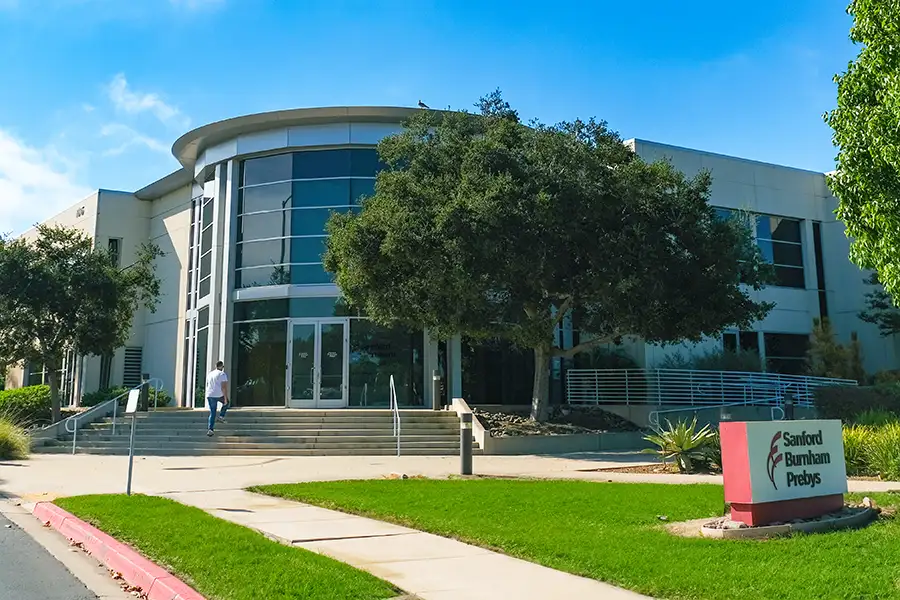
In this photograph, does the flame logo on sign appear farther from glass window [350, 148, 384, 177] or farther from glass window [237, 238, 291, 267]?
glass window [237, 238, 291, 267]

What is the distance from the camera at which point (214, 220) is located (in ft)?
87.9

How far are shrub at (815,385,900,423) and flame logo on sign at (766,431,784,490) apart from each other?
1374cm

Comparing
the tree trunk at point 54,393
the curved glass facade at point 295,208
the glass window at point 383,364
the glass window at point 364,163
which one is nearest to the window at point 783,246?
the glass window at point 383,364

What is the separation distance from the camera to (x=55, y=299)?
22797 millimetres

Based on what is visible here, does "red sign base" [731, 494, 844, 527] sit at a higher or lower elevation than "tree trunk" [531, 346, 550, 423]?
lower

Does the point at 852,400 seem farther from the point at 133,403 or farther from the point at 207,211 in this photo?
the point at 207,211

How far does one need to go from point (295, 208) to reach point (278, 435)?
8.33 meters

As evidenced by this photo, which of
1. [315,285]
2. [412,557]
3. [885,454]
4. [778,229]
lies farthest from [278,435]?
[778,229]

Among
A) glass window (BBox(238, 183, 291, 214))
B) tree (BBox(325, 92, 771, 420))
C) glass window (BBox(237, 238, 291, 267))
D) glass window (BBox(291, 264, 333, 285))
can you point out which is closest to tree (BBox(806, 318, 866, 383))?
tree (BBox(325, 92, 771, 420))

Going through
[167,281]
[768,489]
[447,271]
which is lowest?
[768,489]

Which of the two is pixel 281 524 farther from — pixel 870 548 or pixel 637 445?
pixel 637 445

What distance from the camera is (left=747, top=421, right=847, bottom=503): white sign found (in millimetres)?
8078

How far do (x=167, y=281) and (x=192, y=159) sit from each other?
652 cm

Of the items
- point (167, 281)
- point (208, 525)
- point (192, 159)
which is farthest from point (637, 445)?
point (167, 281)
